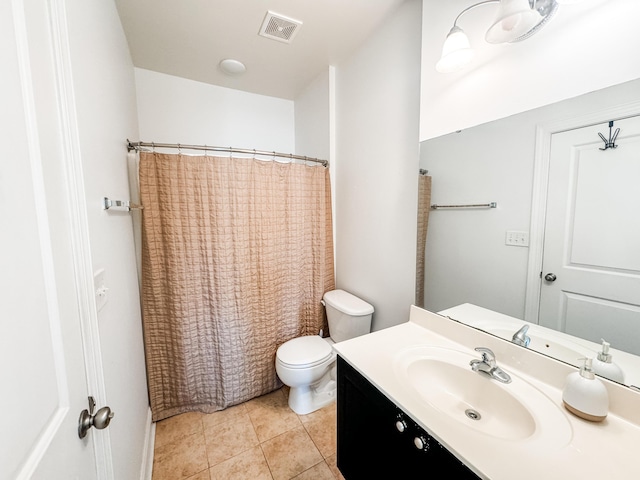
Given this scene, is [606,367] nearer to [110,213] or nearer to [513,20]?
[513,20]

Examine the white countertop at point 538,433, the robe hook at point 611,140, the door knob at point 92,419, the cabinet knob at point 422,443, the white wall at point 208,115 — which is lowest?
the cabinet knob at point 422,443

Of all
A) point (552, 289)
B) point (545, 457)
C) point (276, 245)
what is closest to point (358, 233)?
point (276, 245)

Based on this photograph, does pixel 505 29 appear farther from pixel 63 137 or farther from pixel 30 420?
pixel 30 420

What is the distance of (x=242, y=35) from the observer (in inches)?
62.5

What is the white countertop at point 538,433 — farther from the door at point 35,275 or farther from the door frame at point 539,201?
the door at point 35,275

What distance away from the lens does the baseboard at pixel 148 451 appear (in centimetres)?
127

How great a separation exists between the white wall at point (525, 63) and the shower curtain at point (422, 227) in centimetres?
25

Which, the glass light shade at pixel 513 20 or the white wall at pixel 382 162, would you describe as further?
the white wall at pixel 382 162

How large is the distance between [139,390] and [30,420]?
120 cm

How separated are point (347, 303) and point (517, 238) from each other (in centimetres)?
111

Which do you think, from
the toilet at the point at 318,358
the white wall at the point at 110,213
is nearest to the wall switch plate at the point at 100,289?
the white wall at the point at 110,213

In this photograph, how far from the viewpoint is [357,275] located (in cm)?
189

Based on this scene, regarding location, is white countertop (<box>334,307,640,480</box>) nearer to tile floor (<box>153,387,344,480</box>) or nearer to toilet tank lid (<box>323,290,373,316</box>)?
toilet tank lid (<box>323,290,373,316</box>)

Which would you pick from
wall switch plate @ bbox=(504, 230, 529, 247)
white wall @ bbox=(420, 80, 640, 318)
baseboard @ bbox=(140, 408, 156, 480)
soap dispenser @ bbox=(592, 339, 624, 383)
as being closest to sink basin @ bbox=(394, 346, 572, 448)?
soap dispenser @ bbox=(592, 339, 624, 383)
